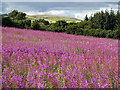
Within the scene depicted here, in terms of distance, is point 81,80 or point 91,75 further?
point 91,75

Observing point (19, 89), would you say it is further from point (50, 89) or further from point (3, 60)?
point (3, 60)

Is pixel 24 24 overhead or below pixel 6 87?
overhead

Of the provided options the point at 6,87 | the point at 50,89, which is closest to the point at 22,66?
the point at 6,87

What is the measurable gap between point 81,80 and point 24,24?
21678mm

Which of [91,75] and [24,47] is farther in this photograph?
[24,47]

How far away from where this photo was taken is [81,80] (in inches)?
105

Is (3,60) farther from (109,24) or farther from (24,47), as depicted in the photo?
(109,24)

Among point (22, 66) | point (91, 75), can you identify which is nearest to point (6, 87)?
point (22, 66)

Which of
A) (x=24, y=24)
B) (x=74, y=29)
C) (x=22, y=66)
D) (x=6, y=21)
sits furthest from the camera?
(x=24, y=24)

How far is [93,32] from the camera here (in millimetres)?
20719

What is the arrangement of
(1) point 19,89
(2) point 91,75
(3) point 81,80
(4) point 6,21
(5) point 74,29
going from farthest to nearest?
1. (5) point 74,29
2. (4) point 6,21
3. (2) point 91,75
4. (3) point 81,80
5. (1) point 19,89

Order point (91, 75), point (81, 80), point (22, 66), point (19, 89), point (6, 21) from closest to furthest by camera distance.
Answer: point (19, 89) → point (81, 80) → point (91, 75) → point (22, 66) → point (6, 21)

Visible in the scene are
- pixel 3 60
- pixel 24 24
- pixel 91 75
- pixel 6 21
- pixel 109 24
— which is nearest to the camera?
pixel 91 75

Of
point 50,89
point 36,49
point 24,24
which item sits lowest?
point 50,89
